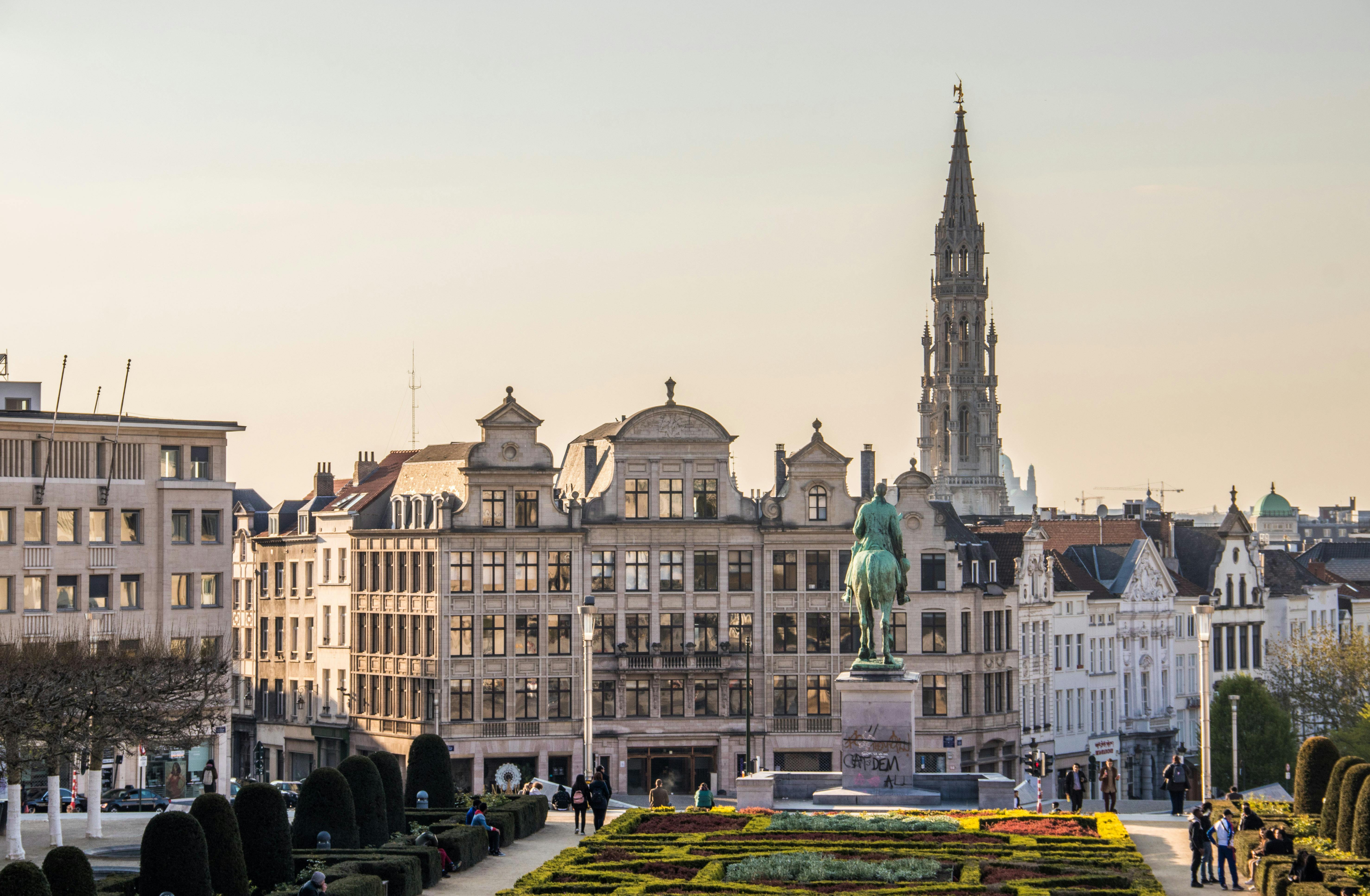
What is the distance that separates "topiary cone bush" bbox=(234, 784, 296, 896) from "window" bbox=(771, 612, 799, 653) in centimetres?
5348

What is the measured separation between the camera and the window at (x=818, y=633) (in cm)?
9694

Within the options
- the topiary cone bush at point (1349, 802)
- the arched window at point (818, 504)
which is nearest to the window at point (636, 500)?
the arched window at point (818, 504)

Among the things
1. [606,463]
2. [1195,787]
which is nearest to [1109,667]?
[1195,787]

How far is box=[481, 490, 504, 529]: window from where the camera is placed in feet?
313

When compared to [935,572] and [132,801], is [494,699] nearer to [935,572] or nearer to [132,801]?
[935,572]

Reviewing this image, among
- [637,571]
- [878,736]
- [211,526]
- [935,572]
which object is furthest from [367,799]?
[935,572]

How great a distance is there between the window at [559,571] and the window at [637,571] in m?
2.30

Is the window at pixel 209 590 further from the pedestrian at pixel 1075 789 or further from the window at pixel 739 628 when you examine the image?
the pedestrian at pixel 1075 789

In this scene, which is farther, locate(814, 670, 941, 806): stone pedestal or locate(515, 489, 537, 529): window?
locate(515, 489, 537, 529): window

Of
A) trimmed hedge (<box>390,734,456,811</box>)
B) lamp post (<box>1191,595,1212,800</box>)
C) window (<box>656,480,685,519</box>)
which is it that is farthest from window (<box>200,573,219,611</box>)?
lamp post (<box>1191,595,1212,800</box>)

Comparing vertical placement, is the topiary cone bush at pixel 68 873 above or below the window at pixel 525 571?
below

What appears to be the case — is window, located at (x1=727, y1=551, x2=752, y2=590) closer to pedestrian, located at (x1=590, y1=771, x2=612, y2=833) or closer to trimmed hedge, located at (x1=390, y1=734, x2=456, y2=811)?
pedestrian, located at (x1=590, y1=771, x2=612, y2=833)

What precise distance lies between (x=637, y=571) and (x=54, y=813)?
140 ft

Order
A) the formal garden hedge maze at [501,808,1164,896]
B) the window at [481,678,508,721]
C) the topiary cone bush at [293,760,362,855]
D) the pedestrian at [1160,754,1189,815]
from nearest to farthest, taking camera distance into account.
Answer: the formal garden hedge maze at [501,808,1164,896], the topiary cone bush at [293,760,362,855], the pedestrian at [1160,754,1189,815], the window at [481,678,508,721]
